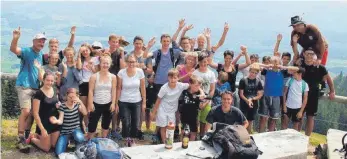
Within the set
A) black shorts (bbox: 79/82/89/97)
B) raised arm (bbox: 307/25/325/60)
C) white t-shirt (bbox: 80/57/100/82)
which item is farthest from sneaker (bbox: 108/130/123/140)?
raised arm (bbox: 307/25/325/60)

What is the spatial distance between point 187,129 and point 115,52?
230 cm

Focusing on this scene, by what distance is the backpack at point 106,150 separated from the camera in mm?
6477

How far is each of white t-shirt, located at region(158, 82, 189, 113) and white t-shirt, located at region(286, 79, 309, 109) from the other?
2.75 metres

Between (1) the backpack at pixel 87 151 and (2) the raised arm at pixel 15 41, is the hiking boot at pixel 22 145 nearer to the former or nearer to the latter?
(1) the backpack at pixel 87 151

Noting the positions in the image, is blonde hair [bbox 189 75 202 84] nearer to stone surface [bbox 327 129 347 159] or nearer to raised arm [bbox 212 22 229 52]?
raised arm [bbox 212 22 229 52]

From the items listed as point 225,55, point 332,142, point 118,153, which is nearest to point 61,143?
point 118,153

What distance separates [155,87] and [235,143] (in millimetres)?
2672

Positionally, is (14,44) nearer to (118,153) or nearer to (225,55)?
(118,153)

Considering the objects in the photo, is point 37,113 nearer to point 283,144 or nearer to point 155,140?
point 155,140

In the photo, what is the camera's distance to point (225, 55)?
341 inches

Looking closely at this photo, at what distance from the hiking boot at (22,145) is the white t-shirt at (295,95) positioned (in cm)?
592

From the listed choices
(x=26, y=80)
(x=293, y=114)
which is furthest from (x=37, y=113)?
(x=293, y=114)

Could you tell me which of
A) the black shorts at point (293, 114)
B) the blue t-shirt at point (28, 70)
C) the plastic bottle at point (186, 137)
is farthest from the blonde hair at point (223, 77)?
the blue t-shirt at point (28, 70)

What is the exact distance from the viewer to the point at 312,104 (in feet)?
30.8
